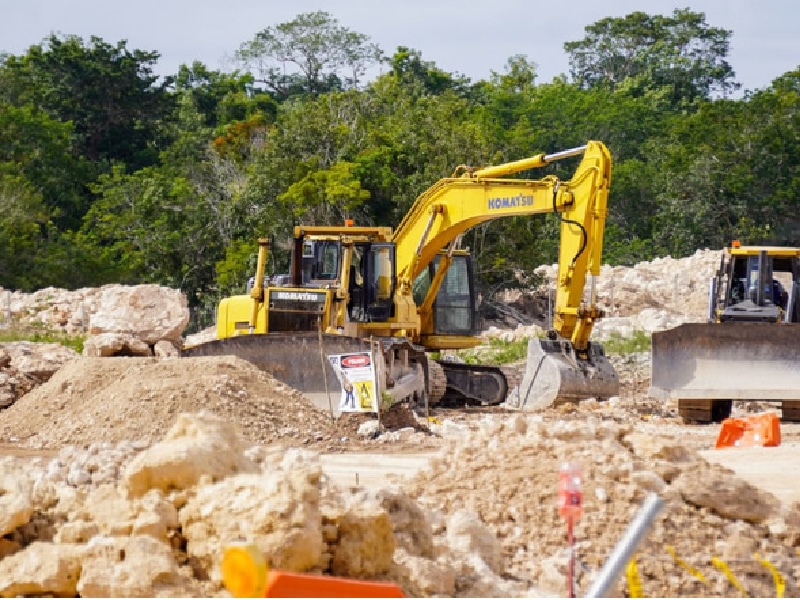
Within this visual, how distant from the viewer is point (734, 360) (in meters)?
18.4

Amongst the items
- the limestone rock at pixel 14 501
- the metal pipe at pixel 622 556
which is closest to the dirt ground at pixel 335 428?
the limestone rock at pixel 14 501

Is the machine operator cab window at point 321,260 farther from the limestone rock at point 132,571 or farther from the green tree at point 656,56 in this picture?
the green tree at point 656,56

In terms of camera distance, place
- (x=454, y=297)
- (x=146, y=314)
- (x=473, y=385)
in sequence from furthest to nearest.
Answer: (x=146, y=314) → (x=454, y=297) → (x=473, y=385)

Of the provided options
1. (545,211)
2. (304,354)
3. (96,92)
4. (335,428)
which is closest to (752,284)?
(545,211)

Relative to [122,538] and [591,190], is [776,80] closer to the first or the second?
[591,190]

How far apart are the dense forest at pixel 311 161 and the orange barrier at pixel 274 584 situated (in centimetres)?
3193

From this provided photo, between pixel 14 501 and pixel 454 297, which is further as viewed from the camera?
pixel 454 297

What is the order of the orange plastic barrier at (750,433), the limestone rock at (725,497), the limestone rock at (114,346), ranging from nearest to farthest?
the limestone rock at (725,497), the orange plastic barrier at (750,433), the limestone rock at (114,346)

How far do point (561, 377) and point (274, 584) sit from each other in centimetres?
1453

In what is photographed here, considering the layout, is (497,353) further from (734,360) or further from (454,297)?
(734,360)

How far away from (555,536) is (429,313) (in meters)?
15.0

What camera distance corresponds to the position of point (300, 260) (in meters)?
20.8

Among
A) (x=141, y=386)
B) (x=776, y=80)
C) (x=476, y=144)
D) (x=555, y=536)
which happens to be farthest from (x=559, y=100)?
(x=555, y=536)

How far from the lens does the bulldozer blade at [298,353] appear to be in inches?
702
